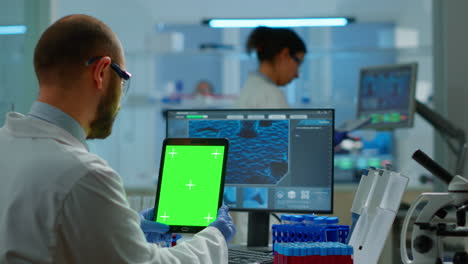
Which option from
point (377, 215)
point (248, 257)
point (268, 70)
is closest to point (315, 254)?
point (377, 215)

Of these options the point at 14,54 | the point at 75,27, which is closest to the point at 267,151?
the point at 75,27

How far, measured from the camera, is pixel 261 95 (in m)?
3.05

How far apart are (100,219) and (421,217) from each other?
0.82 m

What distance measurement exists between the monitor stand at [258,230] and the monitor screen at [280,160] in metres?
0.06

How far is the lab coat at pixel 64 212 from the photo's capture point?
124 cm

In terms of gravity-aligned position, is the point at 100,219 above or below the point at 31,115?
below

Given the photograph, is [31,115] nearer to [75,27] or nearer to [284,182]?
[75,27]

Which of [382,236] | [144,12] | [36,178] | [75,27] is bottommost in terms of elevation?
[382,236]

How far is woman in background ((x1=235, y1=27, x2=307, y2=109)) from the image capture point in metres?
3.06

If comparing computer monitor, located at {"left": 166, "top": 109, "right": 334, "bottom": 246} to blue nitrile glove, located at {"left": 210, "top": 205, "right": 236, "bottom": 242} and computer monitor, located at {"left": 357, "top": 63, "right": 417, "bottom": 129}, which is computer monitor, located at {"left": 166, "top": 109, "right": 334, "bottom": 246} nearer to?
blue nitrile glove, located at {"left": 210, "top": 205, "right": 236, "bottom": 242}

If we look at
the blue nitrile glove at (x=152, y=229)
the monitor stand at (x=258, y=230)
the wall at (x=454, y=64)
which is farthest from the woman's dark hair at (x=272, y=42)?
the blue nitrile glove at (x=152, y=229)

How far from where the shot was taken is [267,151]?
2051mm

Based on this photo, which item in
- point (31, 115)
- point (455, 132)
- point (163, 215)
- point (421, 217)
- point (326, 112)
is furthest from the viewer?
point (455, 132)

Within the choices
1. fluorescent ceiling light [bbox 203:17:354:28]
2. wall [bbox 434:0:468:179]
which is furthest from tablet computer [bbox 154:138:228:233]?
fluorescent ceiling light [bbox 203:17:354:28]
